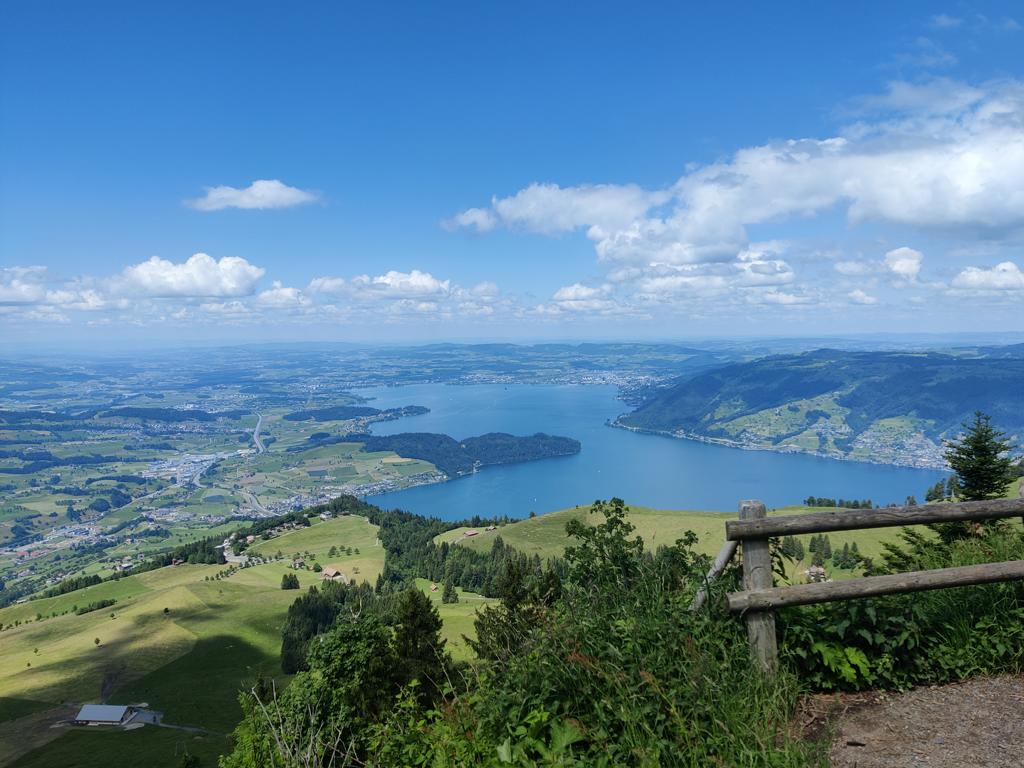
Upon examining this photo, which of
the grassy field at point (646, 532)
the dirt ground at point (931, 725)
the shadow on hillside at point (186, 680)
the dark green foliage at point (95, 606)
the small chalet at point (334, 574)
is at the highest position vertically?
the dirt ground at point (931, 725)

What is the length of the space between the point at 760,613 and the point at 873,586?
106cm

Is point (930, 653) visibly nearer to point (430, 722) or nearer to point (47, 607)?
point (430, 722)

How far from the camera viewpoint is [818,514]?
17.1ft

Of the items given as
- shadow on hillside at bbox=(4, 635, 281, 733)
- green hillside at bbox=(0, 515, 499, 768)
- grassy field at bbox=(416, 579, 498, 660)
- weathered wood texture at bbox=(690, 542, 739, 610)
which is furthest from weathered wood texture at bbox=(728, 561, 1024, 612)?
shadow on hillside at bbox=(4, 635, 281, 733)

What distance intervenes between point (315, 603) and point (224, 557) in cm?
7355

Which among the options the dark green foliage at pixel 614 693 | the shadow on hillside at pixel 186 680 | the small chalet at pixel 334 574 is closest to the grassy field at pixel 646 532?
the small chalet at pixel 334 574

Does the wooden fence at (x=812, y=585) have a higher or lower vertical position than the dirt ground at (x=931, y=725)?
higher

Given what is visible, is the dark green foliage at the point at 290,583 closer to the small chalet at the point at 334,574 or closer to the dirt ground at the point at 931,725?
the small chalet at the point at 334,574

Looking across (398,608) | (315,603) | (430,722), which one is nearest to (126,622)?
(315,603)

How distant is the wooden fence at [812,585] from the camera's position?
4.79m

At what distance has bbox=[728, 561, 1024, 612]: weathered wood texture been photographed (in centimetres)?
479

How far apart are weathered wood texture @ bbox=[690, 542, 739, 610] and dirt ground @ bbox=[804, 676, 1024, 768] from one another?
1.23m

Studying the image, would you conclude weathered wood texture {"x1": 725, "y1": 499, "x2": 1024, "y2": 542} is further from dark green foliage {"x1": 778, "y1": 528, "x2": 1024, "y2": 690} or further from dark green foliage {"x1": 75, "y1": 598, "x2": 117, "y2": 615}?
dark green foliage {"x1": 75, "y1": 598, "x2": 117, "y2": 615}

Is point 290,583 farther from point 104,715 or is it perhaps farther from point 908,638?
point 908,638
